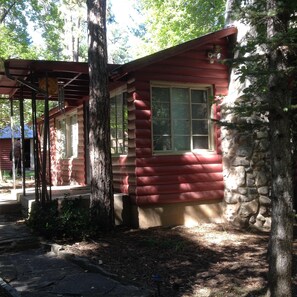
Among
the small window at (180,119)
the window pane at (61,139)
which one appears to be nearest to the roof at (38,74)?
the small window at (180,119)

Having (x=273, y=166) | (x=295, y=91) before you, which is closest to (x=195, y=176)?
(x=295, y=91)

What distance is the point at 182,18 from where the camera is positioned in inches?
899

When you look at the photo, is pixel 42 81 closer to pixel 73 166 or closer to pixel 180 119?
pixel 180 119

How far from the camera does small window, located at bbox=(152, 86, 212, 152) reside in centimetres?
930

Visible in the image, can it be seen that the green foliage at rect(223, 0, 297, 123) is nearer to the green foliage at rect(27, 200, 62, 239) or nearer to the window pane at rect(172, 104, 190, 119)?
the green foliage at rect(27, 200, 62, 239)

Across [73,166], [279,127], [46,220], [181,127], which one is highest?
[181,127]

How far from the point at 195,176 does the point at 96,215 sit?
8.51ft

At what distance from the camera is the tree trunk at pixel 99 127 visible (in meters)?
8.16

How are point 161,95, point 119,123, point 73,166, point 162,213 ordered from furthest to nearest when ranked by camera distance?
point 73,166 → point 119,123 → point 161,95 → point 162,213

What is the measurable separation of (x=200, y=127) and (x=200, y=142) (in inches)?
14.0

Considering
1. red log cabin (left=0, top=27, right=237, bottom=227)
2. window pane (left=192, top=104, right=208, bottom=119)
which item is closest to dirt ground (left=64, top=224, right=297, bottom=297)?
red log cabin (left=0, top=27, right=237, bottom=227)

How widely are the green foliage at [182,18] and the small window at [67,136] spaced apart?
1010cm

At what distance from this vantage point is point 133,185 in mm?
8953

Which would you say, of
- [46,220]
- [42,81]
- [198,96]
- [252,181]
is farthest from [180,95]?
[46,220]
